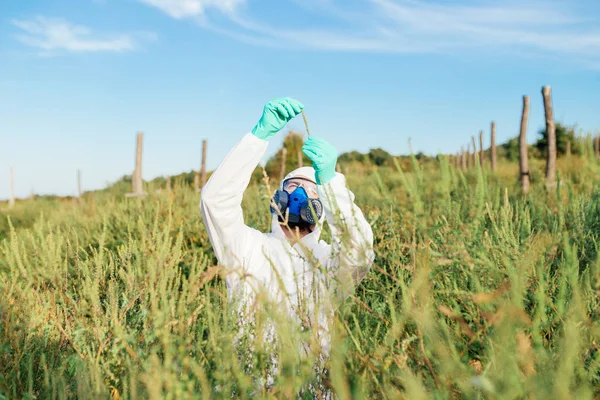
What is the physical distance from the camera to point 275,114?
2.64 m

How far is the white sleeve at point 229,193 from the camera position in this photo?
2521mm

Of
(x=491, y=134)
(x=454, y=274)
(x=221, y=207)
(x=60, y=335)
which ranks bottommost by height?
(x=60, y=335)

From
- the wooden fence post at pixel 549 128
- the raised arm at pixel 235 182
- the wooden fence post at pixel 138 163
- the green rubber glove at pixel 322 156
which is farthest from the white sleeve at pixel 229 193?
the wooden fence post at pixel 138 163

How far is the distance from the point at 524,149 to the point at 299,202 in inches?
384

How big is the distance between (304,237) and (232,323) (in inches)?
45.6

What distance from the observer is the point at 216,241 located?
2631 millimetres

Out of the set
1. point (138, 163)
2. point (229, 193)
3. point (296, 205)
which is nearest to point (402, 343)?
point (229, 193)

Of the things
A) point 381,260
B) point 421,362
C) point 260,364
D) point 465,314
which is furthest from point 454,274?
point 381,260

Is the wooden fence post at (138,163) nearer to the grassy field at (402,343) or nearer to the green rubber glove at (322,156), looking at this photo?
the grassy field at (402,343)

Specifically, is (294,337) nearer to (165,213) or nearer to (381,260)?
(381,260)

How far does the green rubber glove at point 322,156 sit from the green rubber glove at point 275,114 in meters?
0.23

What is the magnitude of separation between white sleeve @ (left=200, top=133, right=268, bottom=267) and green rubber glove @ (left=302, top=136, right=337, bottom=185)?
309 millimetres

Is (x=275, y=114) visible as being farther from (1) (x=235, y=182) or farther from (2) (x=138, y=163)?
(2) (x=138, y=163)

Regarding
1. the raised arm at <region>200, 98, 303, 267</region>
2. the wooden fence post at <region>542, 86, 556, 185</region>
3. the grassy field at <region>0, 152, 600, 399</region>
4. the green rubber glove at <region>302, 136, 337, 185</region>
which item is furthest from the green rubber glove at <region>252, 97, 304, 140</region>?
the wooden fence post at <region>542, 86, 556, 185</region>
